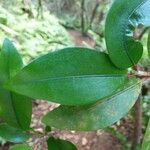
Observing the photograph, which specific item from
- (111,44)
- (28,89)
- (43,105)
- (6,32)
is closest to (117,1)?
(111,44)

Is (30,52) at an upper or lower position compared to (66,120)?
lower

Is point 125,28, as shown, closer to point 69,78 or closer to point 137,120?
point 69,78

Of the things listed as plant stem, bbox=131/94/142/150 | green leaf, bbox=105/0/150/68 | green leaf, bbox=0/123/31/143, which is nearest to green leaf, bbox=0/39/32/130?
green leaf, bbox=0/123/31/143

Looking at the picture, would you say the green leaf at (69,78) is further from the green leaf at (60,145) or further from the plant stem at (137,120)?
the plant stem at (137,120)

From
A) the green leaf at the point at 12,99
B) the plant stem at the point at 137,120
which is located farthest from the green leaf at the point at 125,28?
the plant stem at the point at 137,120

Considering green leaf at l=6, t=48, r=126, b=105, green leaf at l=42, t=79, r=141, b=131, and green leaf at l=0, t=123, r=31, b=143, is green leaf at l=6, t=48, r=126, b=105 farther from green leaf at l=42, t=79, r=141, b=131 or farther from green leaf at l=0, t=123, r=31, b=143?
green leaf at l=0, t=123, r=31, b=143

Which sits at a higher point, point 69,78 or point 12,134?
point 69,78

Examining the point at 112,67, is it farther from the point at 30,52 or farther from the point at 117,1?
the point at 30,52

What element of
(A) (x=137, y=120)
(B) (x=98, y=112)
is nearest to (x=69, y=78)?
(B) (x=98, y=112)
